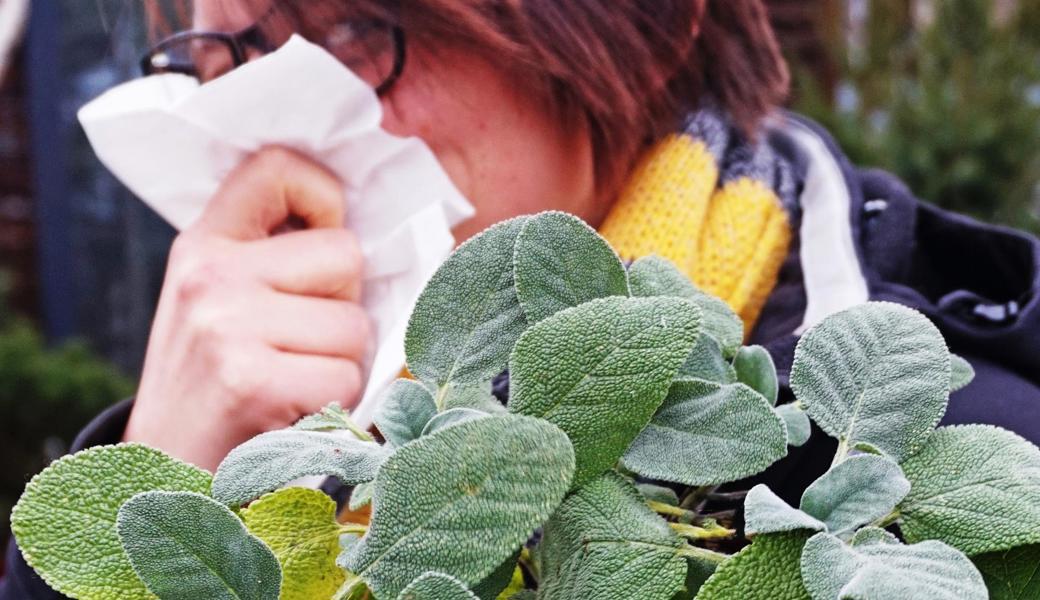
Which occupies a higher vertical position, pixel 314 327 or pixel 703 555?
pixel 703 555

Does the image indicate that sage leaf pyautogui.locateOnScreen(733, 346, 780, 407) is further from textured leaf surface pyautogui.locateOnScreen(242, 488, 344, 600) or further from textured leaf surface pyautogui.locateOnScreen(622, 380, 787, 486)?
textured leaf surface pyautogui.locateOnScreen(242, 488, 344, 600)

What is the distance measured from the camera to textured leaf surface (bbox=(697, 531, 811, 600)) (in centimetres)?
35

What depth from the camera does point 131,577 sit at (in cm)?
37

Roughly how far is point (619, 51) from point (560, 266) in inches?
29.7

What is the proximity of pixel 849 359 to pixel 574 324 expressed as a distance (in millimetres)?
118

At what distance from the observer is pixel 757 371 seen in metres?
0.47

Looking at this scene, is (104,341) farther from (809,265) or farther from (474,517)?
(474,517)

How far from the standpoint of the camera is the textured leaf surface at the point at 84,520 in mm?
369

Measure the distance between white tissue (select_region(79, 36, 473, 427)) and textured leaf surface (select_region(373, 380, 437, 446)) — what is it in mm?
592

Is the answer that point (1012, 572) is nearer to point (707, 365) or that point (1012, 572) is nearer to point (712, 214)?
point (707, 365)

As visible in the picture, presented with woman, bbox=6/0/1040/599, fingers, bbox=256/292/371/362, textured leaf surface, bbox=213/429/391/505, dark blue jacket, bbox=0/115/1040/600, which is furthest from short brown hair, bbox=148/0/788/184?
textured leaf surface, bbox=213/429/391/505

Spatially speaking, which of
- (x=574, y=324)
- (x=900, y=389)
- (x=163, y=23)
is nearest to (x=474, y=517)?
(x=574, y=324)

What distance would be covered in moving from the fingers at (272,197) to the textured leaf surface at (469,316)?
0.75 metres

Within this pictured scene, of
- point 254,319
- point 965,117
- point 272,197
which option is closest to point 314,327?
point 254,319
